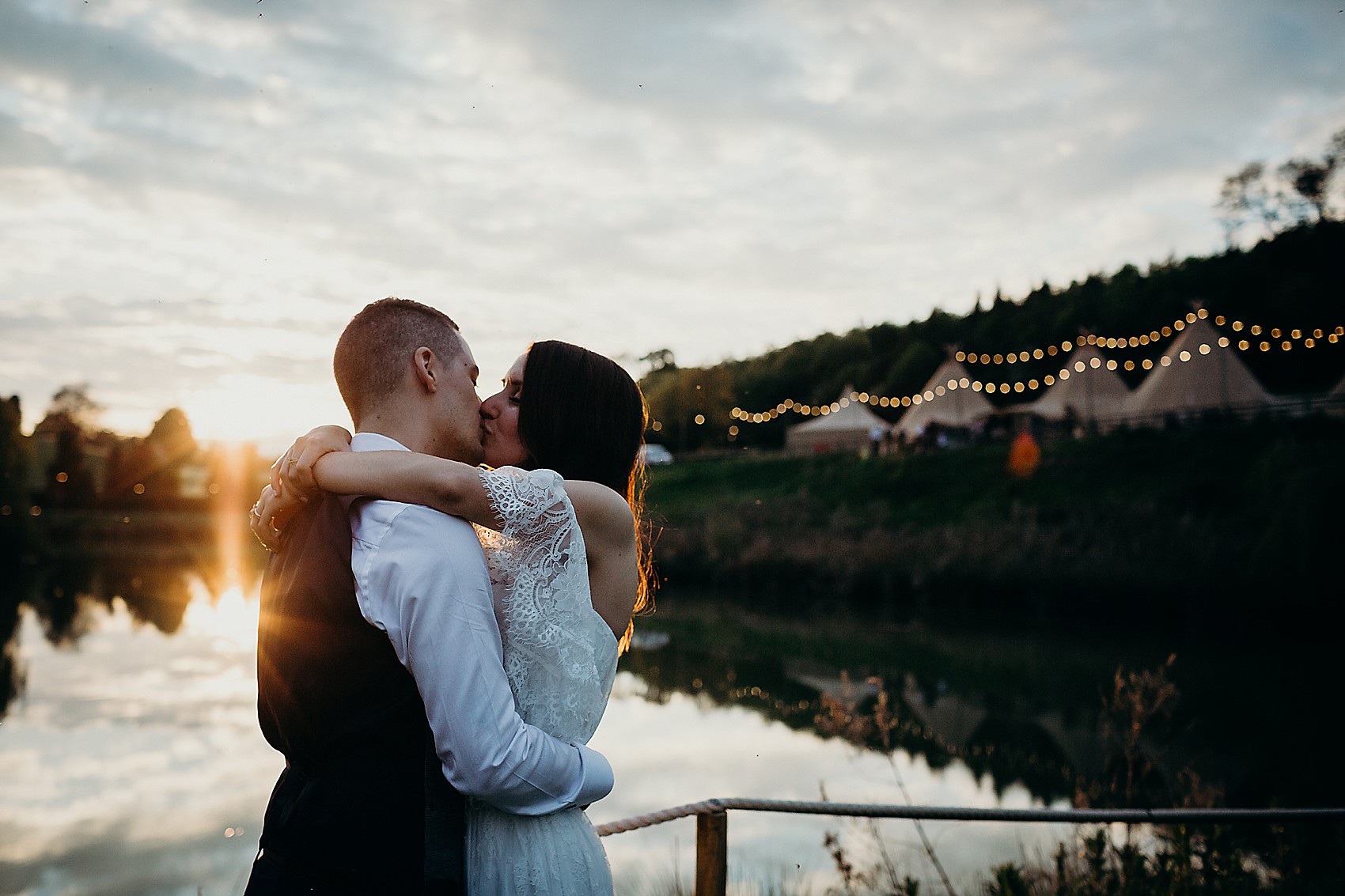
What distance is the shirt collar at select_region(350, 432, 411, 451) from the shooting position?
1.72 metres

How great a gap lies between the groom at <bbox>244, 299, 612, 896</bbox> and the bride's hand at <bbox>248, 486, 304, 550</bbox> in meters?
0.14

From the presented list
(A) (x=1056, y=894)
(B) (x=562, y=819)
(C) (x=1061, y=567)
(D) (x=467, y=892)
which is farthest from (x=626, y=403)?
Answer: (C) (x=1061, y=567)

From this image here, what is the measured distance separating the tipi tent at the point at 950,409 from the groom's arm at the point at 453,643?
35.6 meters

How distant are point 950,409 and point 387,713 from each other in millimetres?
37542

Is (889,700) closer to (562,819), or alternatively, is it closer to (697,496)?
(562,819)

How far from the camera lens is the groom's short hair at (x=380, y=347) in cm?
180

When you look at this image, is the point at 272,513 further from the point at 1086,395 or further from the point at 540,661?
the point at 1086,395

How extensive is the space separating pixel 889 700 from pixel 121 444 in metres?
46.4

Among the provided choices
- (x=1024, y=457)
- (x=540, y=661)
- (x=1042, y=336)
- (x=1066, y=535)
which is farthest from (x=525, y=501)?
(x=1042, y=336)

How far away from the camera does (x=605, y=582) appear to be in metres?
1.89

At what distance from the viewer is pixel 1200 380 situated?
100 feet

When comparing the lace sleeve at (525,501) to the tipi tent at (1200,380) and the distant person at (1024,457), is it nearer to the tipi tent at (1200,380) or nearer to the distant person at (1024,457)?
the distant person at (1024,457)

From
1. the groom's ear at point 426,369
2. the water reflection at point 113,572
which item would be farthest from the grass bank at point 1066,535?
the groom's ear at point 426,369

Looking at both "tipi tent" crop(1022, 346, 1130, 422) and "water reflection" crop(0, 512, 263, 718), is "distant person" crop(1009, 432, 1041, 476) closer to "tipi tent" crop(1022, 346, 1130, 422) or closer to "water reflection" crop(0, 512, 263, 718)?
"tipi tent" crop(1022, 346, 1130, 422)
